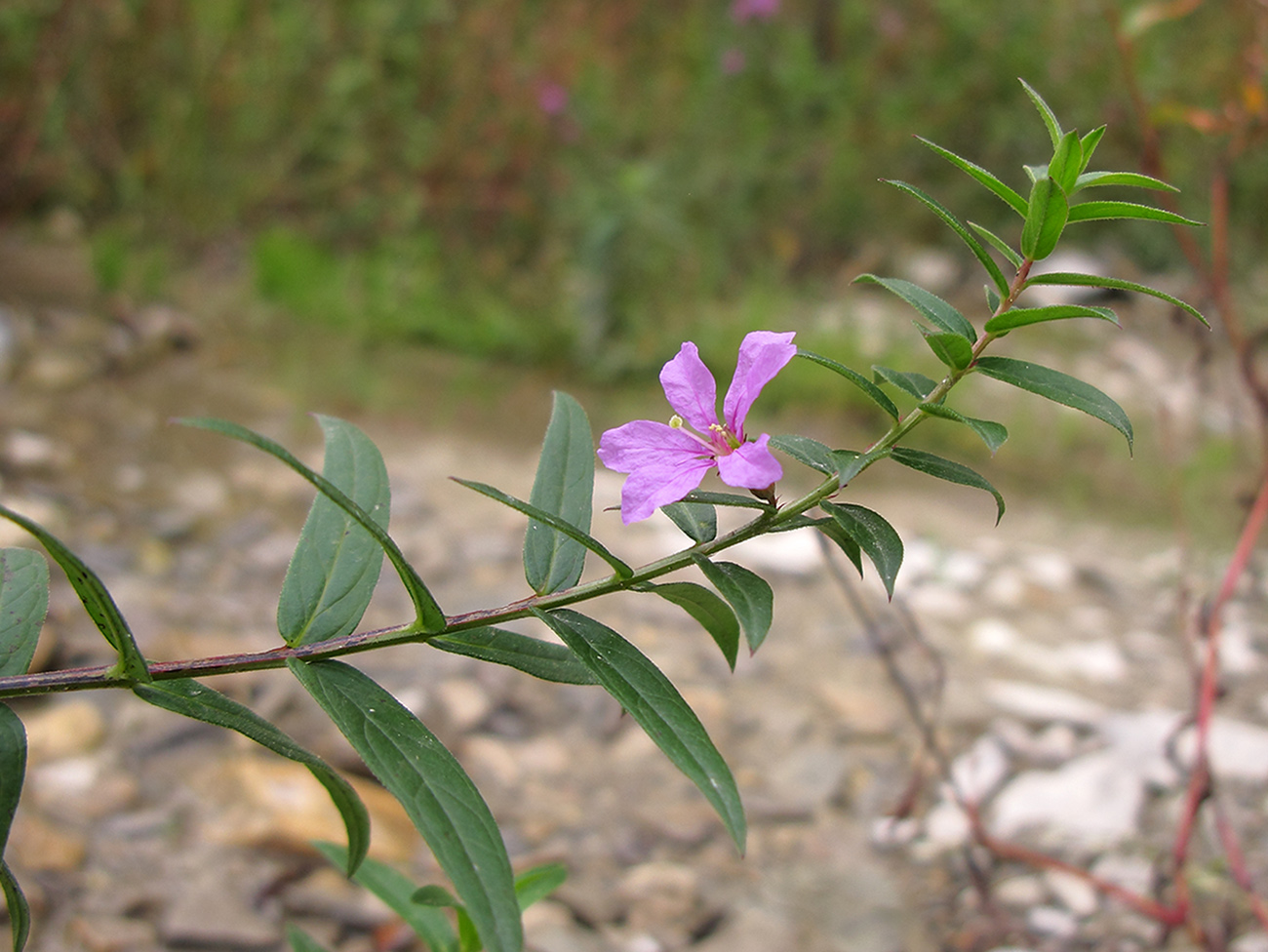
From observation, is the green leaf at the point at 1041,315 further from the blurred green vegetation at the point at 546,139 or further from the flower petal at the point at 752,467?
the blurred green vegetation at the point at 546,139

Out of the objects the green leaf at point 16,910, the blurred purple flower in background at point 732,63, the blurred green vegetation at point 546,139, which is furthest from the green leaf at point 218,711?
the blurred purple flower in background at point 732,63

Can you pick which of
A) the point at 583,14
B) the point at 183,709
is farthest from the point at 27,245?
the point at 183,709

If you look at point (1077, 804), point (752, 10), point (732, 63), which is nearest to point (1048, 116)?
point (1077, 804)

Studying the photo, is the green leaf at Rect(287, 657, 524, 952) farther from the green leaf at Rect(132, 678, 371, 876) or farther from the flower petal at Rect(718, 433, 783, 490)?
the flower petal at Rect(718, 433, 783, 490)

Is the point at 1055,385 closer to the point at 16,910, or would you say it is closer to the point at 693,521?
the point at 693,521

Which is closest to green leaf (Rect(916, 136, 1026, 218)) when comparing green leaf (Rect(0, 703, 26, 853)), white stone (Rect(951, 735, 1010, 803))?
green leaf (Rect(0, 703, 26, 853))

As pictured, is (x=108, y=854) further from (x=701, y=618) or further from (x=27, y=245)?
(x=27, y=245)

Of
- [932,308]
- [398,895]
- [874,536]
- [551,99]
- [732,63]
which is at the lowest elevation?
[398,895]
